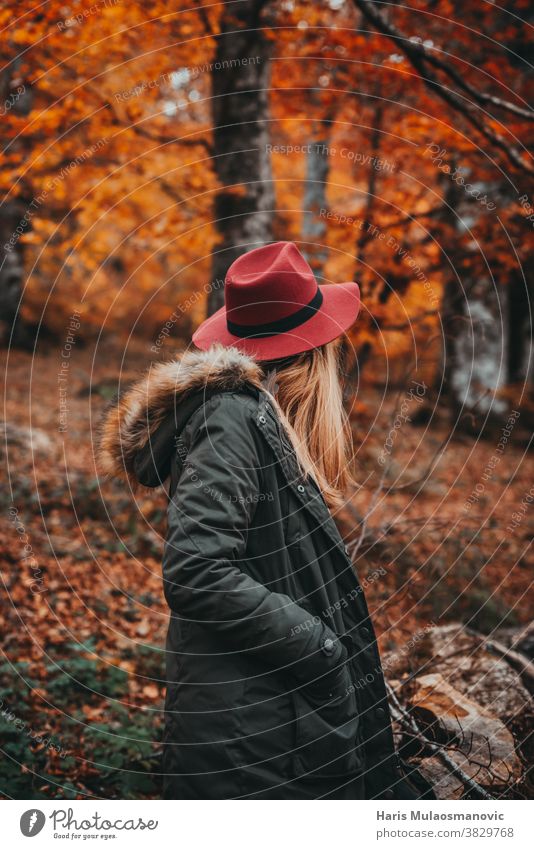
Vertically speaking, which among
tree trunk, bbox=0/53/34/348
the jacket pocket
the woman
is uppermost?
tree trunk, bbox=0/53/34/348

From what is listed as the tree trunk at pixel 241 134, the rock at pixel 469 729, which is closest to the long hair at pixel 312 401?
the rock at pixel 469 729

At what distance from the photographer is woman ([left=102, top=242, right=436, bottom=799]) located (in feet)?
6.15

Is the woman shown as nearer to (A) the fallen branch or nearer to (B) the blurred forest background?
(A) the fallen branch

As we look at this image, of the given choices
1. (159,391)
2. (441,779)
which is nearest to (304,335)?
(159,391)

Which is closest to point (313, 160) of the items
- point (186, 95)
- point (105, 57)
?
point (186, 95)

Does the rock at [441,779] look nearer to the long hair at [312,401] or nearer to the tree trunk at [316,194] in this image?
the long hair at [312,401]

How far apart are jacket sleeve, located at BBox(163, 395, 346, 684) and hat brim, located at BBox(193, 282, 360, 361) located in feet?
1.13

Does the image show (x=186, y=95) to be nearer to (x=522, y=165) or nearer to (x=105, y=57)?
(x=105, y=57)

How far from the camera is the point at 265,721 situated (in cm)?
199

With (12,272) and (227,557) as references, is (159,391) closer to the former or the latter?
(227,557)

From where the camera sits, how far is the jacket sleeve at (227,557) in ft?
5.98

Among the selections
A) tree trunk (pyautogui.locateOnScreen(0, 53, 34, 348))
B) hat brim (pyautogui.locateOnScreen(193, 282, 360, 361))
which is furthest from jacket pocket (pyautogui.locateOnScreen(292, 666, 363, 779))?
tree trunk (pyautogui.locateOnScreen(0, 53, 34, 348))

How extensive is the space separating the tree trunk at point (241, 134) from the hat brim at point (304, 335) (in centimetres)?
301

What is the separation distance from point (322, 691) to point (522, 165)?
3326 millimetres
